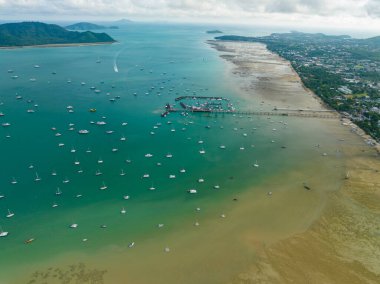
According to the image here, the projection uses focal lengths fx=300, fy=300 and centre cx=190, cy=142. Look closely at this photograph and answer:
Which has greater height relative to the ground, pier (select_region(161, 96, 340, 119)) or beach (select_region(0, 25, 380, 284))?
pier (select_region(161, 96, 340, 119))

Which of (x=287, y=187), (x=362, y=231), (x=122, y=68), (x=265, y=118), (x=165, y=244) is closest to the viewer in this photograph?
(x=165, y=244)

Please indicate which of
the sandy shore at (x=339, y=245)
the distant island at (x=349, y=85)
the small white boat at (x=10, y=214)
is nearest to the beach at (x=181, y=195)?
the sandy shore at (x=339, y=245)

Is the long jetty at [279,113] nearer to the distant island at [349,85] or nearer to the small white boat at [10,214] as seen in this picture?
the distant island at [349,85]

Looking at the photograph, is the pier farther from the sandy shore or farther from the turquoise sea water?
the sandy shore

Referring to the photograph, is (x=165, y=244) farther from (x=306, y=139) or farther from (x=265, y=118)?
(x=265, y=118)

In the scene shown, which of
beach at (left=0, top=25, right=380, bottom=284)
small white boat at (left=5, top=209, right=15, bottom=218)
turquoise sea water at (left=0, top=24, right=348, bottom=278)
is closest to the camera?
beach at (left=0, top=25, right=380, bottom=284)

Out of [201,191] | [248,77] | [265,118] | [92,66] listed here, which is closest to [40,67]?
[92,66]

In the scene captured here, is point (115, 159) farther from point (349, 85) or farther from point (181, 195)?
point (349, 85)

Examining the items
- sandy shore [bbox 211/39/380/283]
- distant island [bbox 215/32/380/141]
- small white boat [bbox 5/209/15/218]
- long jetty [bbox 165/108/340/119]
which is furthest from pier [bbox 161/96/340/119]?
small white boat [bbox 5/209/15/218]

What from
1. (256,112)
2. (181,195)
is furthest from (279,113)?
(181,195)
